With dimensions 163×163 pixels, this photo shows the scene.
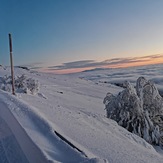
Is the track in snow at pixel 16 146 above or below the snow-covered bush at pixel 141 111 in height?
above

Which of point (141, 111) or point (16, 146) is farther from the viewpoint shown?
point (141, 111)

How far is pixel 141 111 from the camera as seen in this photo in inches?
418

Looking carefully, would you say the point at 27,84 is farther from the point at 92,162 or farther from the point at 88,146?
the point at 92,162

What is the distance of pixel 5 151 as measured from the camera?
4.39 meters

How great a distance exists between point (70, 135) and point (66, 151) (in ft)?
4.18

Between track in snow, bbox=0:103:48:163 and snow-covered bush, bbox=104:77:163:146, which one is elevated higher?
track in snow, bbox=0:103:48:163

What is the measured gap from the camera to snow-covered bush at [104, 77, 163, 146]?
33.0 ft

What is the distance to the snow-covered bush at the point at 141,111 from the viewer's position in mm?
10062

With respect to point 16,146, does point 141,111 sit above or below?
below

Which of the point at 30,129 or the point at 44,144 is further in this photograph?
the point at 30,129

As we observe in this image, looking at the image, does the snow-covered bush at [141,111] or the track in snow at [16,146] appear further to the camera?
the snow-covered bush at [141,111]

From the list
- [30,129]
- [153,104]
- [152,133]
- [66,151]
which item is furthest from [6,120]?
[153,104]

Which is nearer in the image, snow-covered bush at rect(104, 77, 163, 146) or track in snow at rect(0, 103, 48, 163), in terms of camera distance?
track in snow at rect(0, 103, 48, 163)

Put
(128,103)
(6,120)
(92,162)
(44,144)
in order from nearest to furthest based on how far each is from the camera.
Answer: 1. (92,162)
2. (44,144)
3. (6,120)
4. (128,103)
